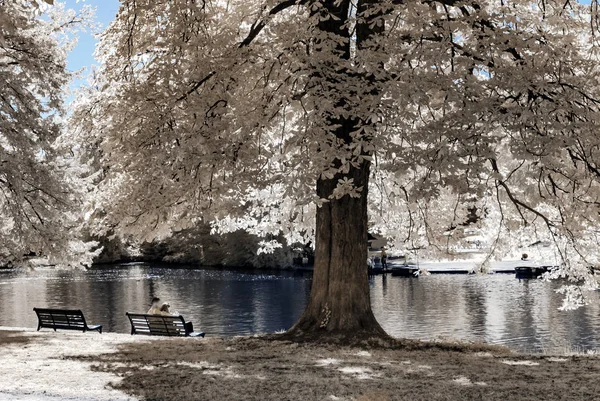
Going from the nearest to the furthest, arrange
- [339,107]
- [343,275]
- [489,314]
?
1. [339,107]
2. [343,275]
3. [489,314]

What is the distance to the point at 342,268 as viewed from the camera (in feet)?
44.2

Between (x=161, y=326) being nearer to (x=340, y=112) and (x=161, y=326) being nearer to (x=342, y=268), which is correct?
(x=342, y=268)

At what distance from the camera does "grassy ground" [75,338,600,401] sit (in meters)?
8.48

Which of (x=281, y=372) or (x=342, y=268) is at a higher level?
(x=342, y=268)

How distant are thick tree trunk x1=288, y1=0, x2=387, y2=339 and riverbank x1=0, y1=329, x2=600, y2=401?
0.87 metres

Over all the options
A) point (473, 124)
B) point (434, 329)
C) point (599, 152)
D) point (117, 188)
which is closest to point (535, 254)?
point (434, 329)

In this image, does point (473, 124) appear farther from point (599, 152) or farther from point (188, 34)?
point (188, 34)

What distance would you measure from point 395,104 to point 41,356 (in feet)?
22.4

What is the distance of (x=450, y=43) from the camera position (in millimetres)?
11023

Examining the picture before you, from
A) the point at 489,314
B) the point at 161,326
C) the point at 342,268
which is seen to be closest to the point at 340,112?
the point at 342,268

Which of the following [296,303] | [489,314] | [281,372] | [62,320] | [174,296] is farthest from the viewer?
[174,296]

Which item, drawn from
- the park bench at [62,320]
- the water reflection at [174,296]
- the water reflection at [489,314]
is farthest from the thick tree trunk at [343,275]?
the water reflection at [174,296]

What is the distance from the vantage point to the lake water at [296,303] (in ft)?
70.7

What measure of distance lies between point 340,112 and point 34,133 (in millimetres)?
9768
